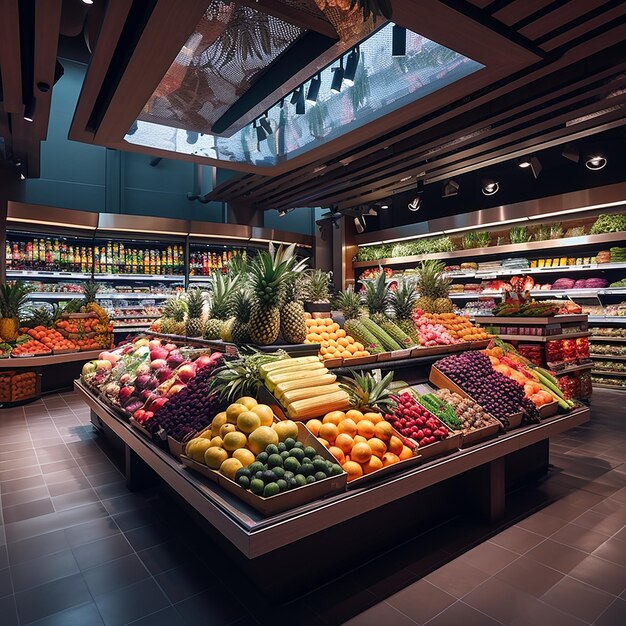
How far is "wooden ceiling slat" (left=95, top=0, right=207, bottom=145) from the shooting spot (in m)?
3.04

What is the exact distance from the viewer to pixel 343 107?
5.14 m

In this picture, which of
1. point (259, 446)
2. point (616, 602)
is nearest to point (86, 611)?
point (259, 446)

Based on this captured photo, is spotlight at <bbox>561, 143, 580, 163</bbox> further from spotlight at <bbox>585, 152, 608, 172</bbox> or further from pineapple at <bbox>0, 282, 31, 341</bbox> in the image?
pineapple at <bbox>0, 282, 31, 341</bbox>

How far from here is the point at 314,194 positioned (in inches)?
381

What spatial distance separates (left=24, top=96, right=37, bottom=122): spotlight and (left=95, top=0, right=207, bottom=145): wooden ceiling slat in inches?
32.9

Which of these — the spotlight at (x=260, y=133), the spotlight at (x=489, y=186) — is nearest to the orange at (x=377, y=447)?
the spotlight at (x=260, y=133)

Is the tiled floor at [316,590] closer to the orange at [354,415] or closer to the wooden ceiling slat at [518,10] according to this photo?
the orange at [354,415]

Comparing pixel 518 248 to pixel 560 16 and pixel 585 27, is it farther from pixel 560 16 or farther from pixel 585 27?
pixel 560 16

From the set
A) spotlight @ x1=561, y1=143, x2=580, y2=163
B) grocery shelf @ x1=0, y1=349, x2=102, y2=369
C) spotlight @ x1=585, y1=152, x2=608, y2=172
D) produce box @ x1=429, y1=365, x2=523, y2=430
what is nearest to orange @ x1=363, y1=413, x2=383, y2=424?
produce box @ x1=429, y1=365, x2=523, y2=430

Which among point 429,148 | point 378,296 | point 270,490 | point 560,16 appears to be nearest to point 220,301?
point 378,296

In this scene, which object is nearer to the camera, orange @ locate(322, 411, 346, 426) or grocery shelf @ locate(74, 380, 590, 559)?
grocery shelf @ locate(74, 380, 590, 559)

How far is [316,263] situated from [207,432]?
917 centimetres

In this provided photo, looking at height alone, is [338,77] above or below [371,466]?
above

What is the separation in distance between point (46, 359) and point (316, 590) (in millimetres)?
5951
